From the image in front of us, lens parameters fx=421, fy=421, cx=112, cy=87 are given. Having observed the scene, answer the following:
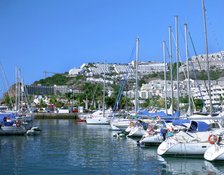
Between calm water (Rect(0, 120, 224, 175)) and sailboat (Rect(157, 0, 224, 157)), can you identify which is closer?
calm water (Rect(0, 120, 224, 175))

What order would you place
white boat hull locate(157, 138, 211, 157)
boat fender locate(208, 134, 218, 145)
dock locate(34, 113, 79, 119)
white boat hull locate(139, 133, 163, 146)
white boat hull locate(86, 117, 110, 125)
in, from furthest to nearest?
dock locate(34, 113, 79, 119)
white boat hull locate(86, 117, 110, 125)
white boat hull locate(139, 133, 163, 146)
white boat hull locate(157, 138, 211, 157)
boat fender locate(208, 134, 218, 145)

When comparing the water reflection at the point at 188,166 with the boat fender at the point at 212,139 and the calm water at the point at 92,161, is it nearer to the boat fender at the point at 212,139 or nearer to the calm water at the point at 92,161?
the calm water at the point at 92,161

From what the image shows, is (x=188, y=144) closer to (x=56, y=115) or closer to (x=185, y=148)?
(x=185, y=148)

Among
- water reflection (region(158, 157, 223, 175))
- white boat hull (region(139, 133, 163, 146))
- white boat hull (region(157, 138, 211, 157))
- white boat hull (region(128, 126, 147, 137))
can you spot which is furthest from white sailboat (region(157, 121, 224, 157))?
white boat hull (region(128, 126, 147, 137))

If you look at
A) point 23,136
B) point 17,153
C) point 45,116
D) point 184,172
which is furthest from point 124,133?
point 45,116

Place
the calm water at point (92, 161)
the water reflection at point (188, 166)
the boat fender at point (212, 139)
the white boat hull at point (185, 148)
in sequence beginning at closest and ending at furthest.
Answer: the water reflection at point (188, 166), the calm water at point (92, 161), the boat fender at point (212, 139), the white boat hull at point (185, 148)

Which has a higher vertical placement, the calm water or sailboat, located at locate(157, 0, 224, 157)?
sailboat, located at locate(157, 0, 224, 157)

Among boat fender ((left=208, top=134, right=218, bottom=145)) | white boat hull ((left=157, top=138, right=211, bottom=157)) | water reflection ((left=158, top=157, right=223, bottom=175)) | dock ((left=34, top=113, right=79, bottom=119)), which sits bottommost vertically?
water reflection ((left=158, top=157, right=223, bottom=175))

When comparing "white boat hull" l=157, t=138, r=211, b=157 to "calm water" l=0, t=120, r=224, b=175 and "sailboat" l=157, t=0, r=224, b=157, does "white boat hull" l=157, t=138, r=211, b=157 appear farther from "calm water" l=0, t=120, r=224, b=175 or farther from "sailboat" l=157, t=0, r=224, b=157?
"calm water" l=0, t=120, r=224, b=175

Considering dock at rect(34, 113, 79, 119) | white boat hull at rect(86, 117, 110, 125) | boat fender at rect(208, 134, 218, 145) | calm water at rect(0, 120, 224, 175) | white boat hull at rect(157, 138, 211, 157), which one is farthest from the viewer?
dock at rect(34, 113, 79, 119)

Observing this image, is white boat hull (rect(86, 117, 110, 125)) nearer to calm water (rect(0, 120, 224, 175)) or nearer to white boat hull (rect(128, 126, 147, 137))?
white boat hull (rect(128, 126, 147, 137))

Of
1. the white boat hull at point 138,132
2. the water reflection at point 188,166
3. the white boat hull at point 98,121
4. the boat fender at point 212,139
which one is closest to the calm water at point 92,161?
the water reflection at point 188,166

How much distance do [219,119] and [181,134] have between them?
3.83 m

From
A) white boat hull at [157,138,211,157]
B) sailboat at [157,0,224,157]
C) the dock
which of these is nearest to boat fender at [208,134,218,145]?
sailboat at [157,0,224,157]
